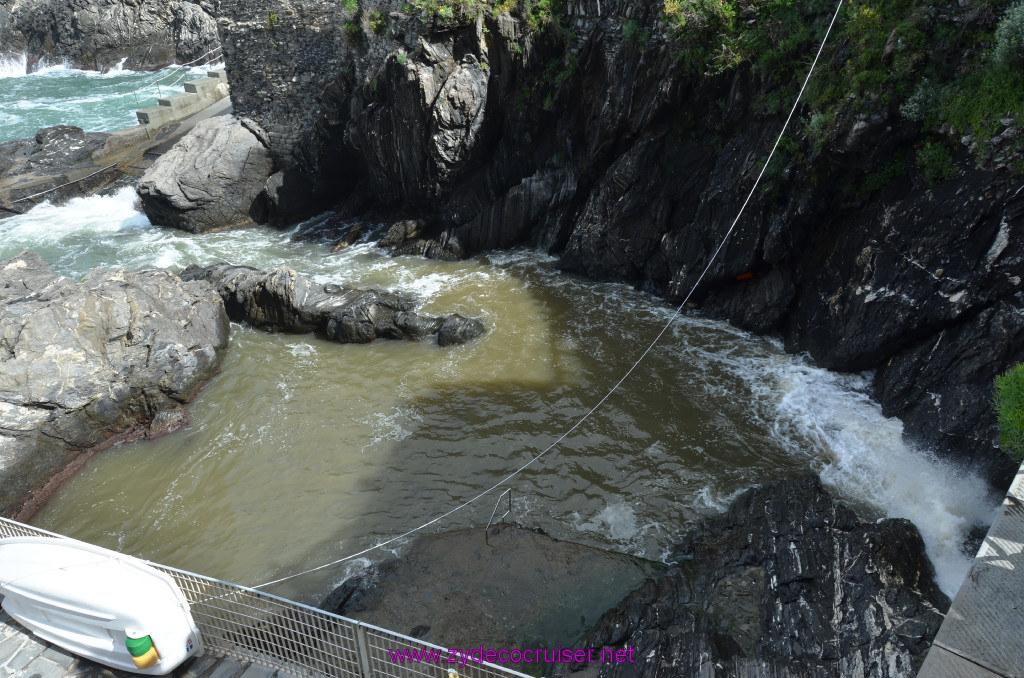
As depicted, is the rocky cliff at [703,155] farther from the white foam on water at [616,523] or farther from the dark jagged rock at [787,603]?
the white foam on water at [616,523]

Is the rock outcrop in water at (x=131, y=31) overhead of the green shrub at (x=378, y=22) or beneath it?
beneath

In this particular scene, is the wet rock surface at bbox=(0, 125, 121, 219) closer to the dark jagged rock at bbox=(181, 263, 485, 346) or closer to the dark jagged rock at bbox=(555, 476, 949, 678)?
the dark jagged rock at bbox=(181, 263, 485, 346)

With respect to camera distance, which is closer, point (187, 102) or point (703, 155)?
point (703, 155)

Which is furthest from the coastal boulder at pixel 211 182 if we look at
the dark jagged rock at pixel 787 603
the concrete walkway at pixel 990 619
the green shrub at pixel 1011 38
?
the concrete walkway at pixel 990 619

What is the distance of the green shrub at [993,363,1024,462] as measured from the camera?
20.0 feet

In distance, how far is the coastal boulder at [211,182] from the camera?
18625 mm

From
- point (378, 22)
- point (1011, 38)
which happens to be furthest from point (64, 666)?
point (378, 22)

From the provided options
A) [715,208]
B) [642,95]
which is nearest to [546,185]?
[642,95]

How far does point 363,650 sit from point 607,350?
799 cm

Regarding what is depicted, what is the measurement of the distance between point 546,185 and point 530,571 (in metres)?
10.5

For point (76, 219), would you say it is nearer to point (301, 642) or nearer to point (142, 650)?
point (142, 650)

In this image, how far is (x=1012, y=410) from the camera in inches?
245

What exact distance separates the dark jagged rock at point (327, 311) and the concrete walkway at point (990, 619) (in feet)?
29.7

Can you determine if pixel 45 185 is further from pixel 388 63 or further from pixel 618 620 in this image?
pixel 618 620
